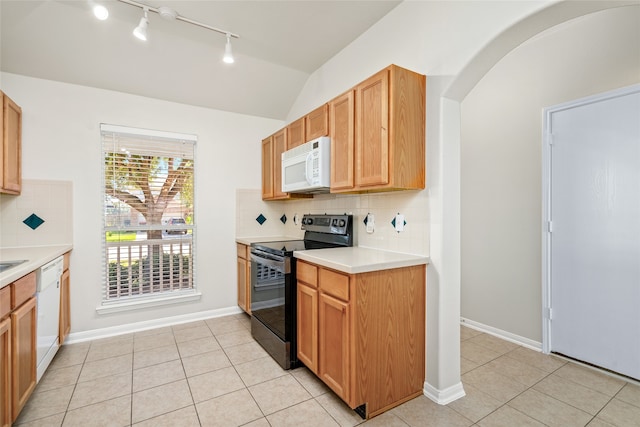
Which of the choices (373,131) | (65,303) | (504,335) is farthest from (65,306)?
(504,335)

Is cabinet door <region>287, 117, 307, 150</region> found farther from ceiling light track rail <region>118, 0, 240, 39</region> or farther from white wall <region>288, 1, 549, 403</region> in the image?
white wall <region>288, 1, 549, 403</region>

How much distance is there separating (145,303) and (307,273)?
211 centimetres

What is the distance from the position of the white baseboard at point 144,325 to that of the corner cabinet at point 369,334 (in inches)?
73.6

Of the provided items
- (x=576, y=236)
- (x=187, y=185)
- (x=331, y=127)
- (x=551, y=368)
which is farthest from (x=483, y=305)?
(x=187, y=185)

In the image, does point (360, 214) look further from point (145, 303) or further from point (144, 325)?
point (144, 325)

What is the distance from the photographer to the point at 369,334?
70.5 inches

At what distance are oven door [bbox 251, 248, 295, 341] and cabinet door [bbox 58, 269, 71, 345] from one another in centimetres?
159

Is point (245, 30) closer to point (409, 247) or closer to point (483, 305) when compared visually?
point (409, 247)

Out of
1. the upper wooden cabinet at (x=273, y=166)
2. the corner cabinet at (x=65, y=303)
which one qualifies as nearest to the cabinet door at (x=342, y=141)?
the upper wooden cabinet at (x=273, y=166)

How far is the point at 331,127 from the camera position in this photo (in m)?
2.47

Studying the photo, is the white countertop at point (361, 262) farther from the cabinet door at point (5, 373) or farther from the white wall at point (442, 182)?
the cabinet door at point (5, 373)

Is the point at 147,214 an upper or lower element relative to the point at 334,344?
upper

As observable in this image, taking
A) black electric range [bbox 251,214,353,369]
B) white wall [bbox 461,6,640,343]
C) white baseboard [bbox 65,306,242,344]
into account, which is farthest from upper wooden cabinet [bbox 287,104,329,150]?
white baseboard [bbox 65,306,242,344]

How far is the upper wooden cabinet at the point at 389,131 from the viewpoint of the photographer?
1.93 metres
